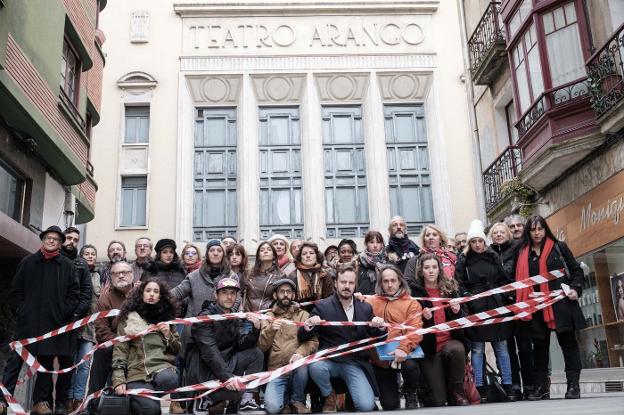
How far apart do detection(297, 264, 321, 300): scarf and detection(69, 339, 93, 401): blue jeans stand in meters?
2.76

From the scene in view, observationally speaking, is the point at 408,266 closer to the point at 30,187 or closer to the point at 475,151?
the point at 30,187

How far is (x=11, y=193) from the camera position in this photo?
39.2 feet

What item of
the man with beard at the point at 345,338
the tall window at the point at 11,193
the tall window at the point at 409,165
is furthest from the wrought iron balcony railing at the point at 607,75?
the tall window at the point at 409,165

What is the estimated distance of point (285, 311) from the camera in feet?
23.2

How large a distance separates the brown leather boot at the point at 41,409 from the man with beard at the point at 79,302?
12.0 inches

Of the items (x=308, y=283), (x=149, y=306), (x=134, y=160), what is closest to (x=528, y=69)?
(x=308, y=283)

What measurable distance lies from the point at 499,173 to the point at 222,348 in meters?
11.8

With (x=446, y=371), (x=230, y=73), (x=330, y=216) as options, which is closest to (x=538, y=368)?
(x=446, y=371)

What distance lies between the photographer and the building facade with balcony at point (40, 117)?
422 inches

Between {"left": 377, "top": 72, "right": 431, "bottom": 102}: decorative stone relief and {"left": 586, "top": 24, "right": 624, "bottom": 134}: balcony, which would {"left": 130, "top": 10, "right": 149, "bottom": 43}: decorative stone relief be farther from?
{"left": 586, "top": 24, "right": 624, "bottom": 134}: balcony

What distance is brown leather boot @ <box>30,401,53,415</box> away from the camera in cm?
668

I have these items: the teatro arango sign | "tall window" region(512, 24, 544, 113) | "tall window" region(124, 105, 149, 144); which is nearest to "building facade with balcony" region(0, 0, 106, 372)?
"tall window" region(124, 105, 149, 144)

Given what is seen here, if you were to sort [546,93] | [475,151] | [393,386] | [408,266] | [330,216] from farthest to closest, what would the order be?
[330,216] < [475,151] < [546,93] < [408,266] < [393,386]

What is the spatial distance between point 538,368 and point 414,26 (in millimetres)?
19564
